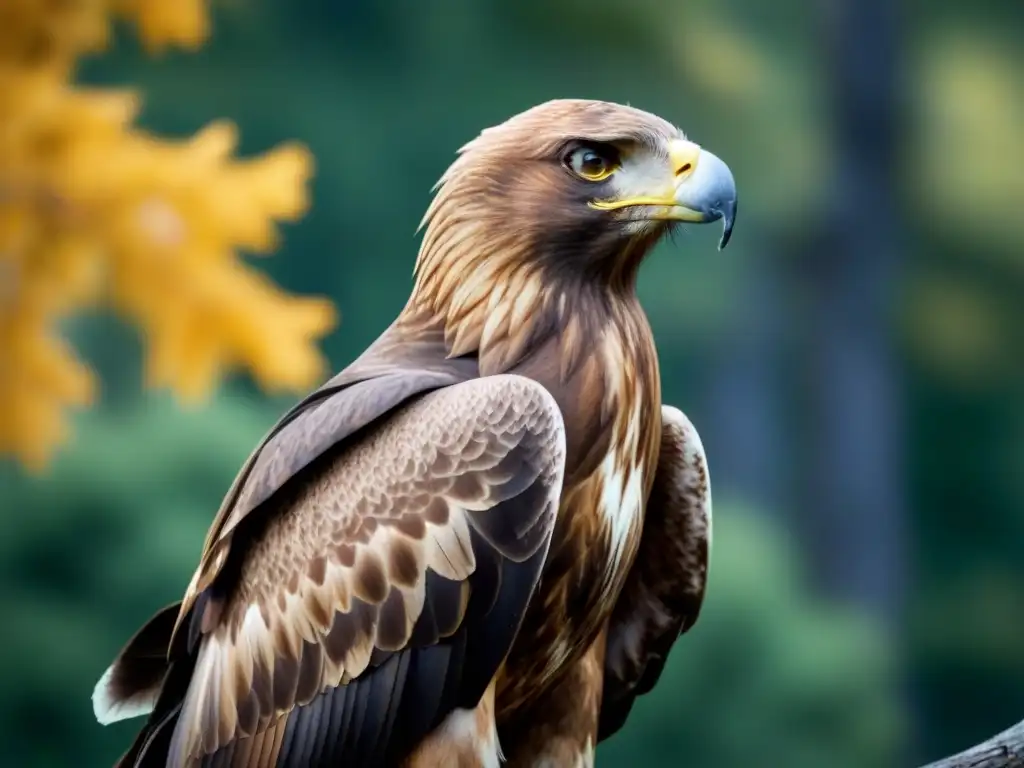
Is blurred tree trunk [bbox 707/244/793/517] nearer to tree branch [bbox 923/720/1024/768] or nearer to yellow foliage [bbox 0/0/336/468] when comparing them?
yellow foliage [bbox 0/0/336/468]

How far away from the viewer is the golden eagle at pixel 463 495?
123 inches

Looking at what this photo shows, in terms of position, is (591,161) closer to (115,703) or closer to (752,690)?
(115,703)

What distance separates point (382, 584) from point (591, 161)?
887mm

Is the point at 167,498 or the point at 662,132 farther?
the point at 167,498

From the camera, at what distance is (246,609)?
10.8 ft

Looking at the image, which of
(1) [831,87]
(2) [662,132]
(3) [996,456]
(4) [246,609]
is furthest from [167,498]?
(3) [996,456]

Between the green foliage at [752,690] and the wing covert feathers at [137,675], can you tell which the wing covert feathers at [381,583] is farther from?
the green foliage at [752,690]

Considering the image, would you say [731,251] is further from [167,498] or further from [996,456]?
[167,498]

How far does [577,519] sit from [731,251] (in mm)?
9053

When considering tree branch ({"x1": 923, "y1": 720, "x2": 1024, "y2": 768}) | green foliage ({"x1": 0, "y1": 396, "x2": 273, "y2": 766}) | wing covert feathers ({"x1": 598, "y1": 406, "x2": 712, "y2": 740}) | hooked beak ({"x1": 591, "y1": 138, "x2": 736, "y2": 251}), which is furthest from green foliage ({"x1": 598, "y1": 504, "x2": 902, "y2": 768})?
hooked beak ({"x1": 591, "y1": 138, "x2": 736, "y2": 251})

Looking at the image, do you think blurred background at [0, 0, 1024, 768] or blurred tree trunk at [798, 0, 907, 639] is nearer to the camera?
blurred background at [0, 0, 1024, 768]

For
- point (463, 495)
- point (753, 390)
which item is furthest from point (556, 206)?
point (753, 390)

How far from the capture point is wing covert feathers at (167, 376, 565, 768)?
3.09 m

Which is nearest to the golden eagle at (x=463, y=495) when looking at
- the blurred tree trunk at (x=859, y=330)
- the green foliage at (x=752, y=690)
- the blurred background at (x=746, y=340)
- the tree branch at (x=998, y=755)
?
the tree branch at (x=998, y=755)
